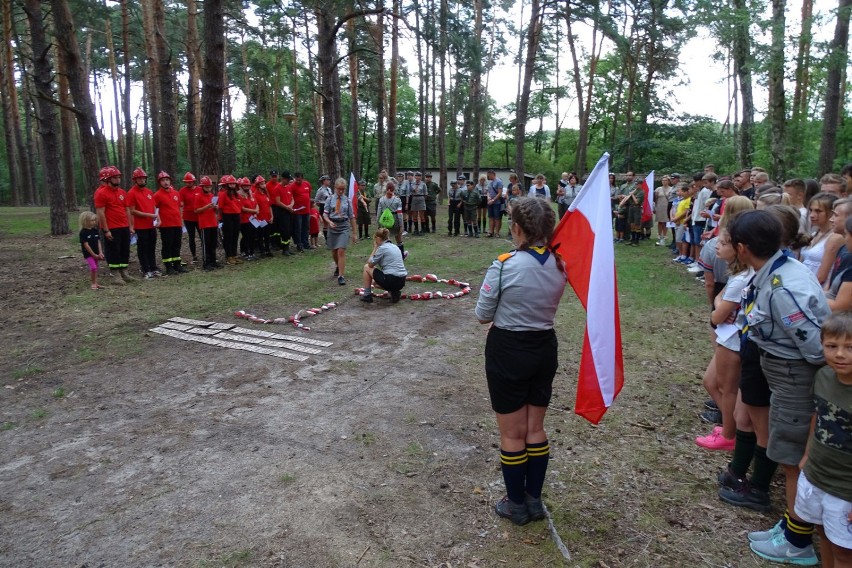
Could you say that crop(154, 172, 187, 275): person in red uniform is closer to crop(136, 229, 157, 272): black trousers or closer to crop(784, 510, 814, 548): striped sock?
crop(136, 229, 157, 272): black trousers

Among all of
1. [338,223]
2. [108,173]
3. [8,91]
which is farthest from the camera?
[8,91]

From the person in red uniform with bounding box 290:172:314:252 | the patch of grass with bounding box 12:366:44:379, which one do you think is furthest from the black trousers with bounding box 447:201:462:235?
the patch of grass with bounding box 12:366:44:379

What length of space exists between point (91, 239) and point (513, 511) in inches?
353

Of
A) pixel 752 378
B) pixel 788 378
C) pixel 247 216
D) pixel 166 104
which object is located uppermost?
pixel 166 104

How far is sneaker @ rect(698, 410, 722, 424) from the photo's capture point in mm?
4641

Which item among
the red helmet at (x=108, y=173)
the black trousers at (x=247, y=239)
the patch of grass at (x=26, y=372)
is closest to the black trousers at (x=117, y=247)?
the red helmet at (x=108, y=173)

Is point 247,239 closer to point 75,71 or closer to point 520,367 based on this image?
point 75,71

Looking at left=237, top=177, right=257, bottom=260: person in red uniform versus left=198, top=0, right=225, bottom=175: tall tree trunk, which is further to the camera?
left=198, top=0, right=225, bottom=175: tall tree trunk

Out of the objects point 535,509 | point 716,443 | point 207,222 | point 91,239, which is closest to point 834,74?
point 716,443

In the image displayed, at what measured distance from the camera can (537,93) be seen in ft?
151

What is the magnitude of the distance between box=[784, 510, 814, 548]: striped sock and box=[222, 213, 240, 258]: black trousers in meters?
11.2

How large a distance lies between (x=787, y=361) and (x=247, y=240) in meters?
11.7

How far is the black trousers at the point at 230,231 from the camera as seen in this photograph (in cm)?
1203

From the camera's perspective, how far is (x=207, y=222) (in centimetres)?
1155
